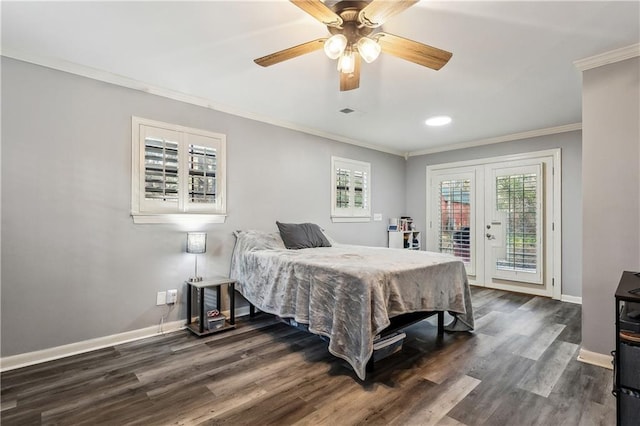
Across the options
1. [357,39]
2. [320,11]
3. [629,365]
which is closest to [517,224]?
[629,365]

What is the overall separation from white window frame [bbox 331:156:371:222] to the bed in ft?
4.38

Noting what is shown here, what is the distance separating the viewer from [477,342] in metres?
2.96

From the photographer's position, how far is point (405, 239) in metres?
5.86

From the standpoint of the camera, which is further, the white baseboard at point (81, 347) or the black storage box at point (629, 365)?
the white baseboard at point (81, 347)

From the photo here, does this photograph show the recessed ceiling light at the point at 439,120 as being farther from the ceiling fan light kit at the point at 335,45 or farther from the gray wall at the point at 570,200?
the ceiling fan light kit at the point at 335,45

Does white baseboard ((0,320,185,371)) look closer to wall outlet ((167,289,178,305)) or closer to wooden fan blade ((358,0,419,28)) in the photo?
wall outlet ((167,289,178,305))

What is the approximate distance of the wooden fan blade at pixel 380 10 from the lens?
156cm

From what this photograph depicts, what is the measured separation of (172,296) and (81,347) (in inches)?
31.6

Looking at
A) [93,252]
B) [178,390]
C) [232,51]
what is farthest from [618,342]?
[93,252]

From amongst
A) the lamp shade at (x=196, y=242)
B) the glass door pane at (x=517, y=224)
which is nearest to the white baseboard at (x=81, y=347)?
the lamp shade at (x=196, y=242)

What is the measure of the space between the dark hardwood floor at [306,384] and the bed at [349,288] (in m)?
0.29

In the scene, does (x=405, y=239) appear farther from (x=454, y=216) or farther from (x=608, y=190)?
(x=608, y=190)

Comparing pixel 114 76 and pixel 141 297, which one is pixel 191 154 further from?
pixel 141 297

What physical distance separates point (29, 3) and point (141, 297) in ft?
7.76
